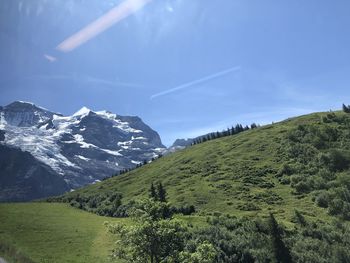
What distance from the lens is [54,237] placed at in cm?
7575

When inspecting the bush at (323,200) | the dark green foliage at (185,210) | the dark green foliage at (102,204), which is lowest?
the bush at (323,200)

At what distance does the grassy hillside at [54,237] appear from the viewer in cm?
6372

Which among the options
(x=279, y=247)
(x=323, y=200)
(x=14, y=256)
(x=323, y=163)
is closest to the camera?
(x=14, y=256)

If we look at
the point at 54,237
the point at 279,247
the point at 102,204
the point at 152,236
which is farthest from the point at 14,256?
the point at 102,204

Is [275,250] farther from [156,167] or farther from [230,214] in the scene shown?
[156,167]

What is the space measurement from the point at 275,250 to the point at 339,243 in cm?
1491

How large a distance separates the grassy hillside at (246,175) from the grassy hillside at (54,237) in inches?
1208

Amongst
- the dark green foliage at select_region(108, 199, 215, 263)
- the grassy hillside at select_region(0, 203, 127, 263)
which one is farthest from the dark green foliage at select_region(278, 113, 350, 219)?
the dark green foliage at select_region(108, 199, 215, 263)

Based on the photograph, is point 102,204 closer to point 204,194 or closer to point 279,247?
point 204,194

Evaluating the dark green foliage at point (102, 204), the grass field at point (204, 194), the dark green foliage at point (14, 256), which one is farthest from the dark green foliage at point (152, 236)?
the dark green foliage at point (102, 204)

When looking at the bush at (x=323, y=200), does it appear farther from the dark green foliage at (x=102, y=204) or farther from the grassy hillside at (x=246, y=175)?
the dark green foliage at (x=102, y=204)

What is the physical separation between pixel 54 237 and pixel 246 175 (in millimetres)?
76223

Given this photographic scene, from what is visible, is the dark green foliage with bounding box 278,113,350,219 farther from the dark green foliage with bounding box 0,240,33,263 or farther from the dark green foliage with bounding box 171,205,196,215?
the dark green foliage with bounding box 0,240,33,263

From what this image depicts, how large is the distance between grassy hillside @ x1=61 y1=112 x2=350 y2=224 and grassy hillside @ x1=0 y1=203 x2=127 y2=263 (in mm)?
30693
